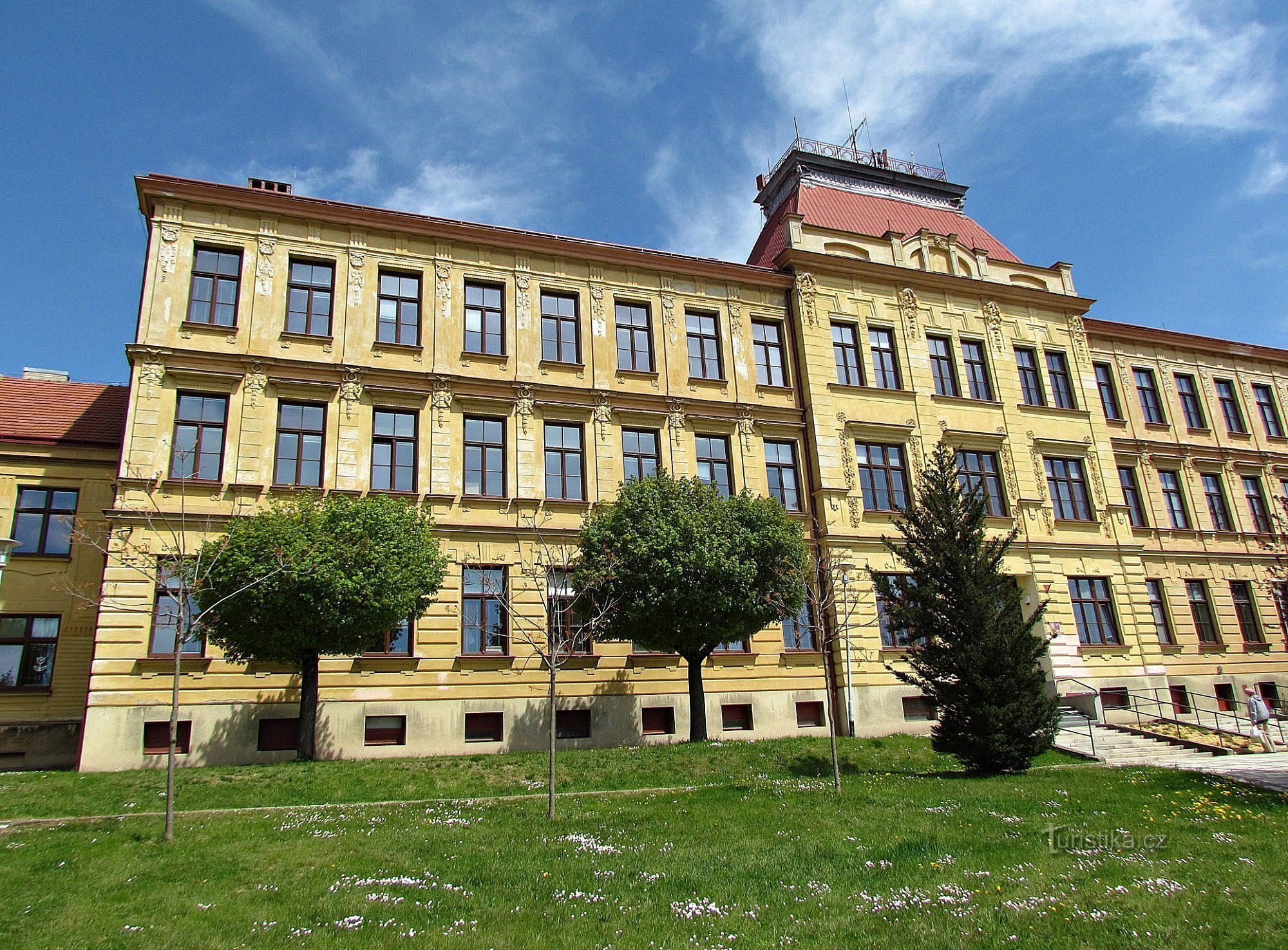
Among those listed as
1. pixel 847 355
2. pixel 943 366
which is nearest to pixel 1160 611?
pixel 943 366

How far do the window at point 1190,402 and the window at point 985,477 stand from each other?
1270cm

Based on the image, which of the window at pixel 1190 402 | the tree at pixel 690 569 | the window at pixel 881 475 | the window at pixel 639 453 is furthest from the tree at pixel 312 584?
the window at pixel 1190 402

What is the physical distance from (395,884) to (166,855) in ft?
12.1

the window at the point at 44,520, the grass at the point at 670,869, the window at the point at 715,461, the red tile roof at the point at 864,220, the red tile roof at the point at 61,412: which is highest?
the red tile roof at the point at 864,220

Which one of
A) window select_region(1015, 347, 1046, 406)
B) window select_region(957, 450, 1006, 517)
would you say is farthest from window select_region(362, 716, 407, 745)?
window select_region(1015, 347, 1046, 406)

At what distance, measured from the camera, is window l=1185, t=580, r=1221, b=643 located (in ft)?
111

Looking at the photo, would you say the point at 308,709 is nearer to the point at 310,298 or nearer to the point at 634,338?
the point at 310,298

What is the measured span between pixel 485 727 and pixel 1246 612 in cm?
3097

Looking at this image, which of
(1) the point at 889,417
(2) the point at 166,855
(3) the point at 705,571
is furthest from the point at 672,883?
(1) the point at 889,417

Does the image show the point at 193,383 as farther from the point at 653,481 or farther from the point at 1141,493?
the point at 1141,493

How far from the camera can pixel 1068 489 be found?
1281 inches

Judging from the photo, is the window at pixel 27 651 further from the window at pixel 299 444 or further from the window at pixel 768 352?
the window at pixel 768 352

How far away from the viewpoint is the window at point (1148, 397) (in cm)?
3712

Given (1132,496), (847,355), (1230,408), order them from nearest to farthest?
(847,355), (1132,496), (1230,408)
